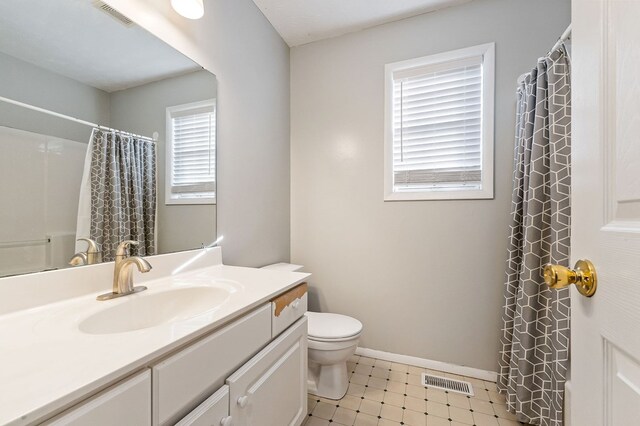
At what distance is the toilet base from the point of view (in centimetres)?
159

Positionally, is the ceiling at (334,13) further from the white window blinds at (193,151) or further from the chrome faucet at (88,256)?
the chrome faucet at (88,256)

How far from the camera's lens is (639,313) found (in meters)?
0.39

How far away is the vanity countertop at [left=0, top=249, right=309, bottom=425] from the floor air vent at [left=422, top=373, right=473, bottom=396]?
141 cm

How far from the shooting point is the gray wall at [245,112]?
1337 mm

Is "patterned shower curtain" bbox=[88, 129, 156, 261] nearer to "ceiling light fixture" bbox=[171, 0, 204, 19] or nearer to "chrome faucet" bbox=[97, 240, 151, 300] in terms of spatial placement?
"chrome faucet" bbox=[97, 240, 151, 300]

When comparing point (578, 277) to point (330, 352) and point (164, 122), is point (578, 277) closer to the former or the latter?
point (330, 352)

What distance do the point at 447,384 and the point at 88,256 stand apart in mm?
2049

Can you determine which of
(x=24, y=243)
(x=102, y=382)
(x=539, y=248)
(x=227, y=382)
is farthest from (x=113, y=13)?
(x=539, y=248)

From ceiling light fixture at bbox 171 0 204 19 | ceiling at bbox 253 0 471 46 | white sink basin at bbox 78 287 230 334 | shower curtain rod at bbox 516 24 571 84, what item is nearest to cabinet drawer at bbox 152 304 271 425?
white sink basin at bbox 78 287 230 334

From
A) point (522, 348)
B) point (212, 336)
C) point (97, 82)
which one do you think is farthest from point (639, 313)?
point (97, 82)

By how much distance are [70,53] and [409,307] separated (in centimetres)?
220

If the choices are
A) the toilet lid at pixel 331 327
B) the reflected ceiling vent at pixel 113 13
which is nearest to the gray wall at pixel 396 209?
the toilet lid at pixel 331 327

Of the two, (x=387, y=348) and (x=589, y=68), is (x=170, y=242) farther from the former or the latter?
(x=387, y=348)

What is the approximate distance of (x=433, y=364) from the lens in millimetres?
1878
